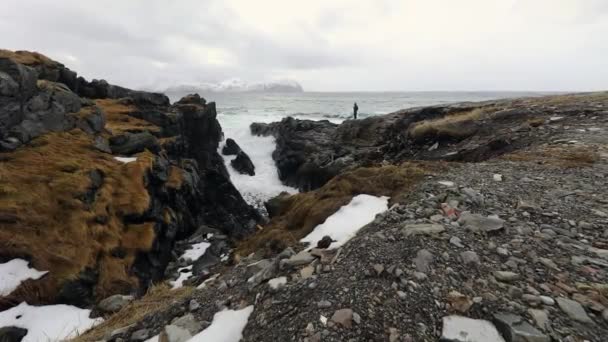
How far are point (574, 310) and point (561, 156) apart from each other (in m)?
7.04

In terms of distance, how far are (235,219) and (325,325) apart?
2183cm

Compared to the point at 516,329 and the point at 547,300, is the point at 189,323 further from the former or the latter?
the point at 547,300

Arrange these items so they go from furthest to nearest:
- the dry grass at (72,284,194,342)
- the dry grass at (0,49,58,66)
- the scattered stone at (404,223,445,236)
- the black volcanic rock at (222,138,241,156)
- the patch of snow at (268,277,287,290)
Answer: the black volcanic rock at (222,138,241,156)
the dry grass at (0,49,58,66)
the dry grass at (72,284,194,342)
the scattered stone at (404,223,445,236)
the patch of snow at (268,277,287,290)

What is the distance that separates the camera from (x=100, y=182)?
13992 millimetres

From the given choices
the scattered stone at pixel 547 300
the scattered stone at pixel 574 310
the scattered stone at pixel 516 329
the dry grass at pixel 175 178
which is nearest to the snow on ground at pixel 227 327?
the scattered stone at pixel 516 329

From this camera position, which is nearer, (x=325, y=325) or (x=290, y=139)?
(x=325, y=325)

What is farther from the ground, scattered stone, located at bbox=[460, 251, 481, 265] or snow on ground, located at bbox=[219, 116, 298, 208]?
scattered stone, located at bbox=[460, 251, 481, 265]

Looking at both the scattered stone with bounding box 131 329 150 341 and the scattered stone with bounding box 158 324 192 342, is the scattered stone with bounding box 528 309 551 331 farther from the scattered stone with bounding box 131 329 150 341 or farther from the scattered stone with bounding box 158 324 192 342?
the scattered stone with bounding box 131 329 150 341

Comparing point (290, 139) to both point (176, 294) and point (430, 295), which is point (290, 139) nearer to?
point (176, 294)

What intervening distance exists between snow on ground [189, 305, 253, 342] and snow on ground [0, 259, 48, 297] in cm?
945

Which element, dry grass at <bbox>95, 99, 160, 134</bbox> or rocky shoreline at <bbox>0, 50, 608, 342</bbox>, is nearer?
rocky shoreline at <bbox>0, 50, 608, 342</bbox>

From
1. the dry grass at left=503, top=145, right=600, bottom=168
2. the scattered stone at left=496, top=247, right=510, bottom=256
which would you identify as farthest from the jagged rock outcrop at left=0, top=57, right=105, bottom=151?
the dry grass at left=503, top=145, right=600, bottom=168

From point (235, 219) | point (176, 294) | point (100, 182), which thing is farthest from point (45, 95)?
point (176, 294)

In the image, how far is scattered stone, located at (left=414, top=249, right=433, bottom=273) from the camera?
3.52 m
